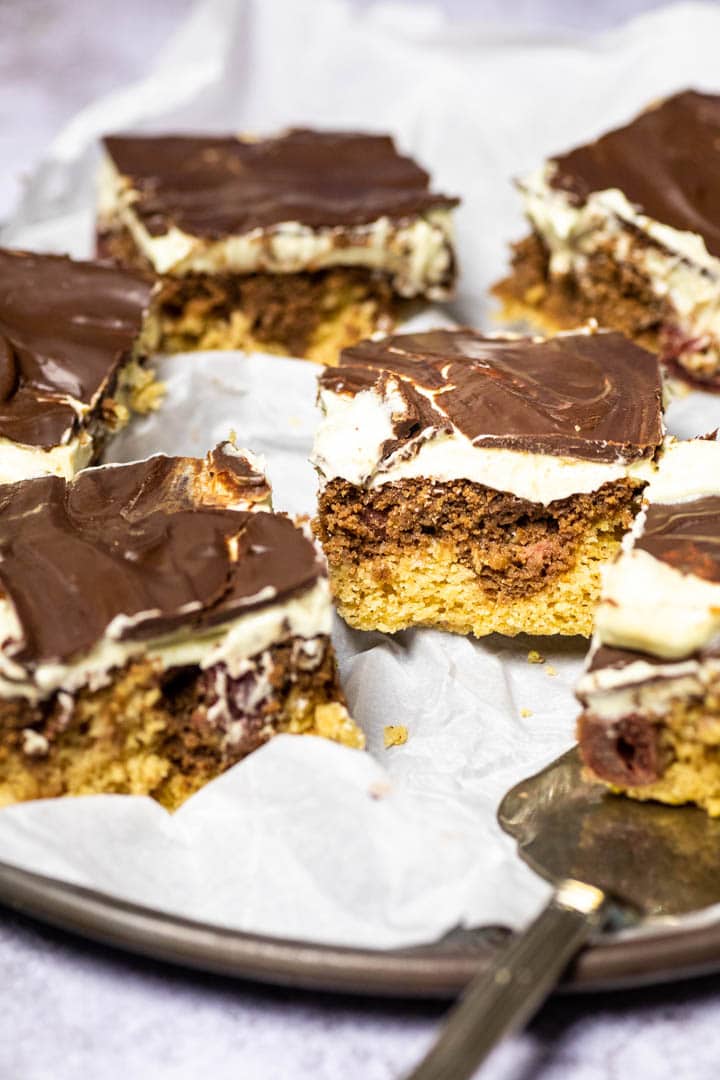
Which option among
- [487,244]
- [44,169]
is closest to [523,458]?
[487,244]

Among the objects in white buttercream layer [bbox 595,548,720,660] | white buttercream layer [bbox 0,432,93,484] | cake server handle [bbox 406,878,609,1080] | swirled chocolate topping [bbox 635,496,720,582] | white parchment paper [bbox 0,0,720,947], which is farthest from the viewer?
white buttercream layer [bbox 0,432,93,484]

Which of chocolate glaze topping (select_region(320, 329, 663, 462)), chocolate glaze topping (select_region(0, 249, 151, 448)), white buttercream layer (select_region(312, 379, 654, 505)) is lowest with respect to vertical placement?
chocolate glaze topping (select_region(0, 249, 151, 448))

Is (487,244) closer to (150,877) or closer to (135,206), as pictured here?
(135,206)

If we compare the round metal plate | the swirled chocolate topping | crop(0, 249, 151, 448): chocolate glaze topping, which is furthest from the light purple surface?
crop(0, 249, 151, 448): chocolate glaze topping

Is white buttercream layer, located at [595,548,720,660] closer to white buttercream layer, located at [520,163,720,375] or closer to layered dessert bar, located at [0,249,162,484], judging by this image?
layered dessert bar, located at [0,249,162,484]

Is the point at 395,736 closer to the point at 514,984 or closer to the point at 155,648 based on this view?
the point at 155,648

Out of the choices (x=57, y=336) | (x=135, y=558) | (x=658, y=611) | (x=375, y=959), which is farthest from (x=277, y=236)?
(x=375, y=959)
